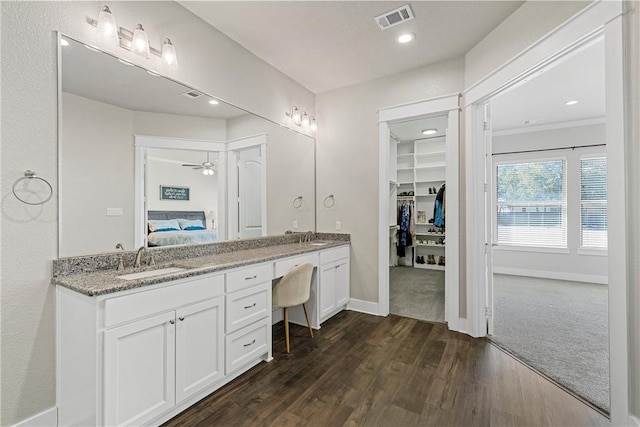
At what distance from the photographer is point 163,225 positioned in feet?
7.48

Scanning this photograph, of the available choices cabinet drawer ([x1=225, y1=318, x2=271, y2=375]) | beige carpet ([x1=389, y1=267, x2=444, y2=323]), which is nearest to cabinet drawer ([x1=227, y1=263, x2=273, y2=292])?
cabinet drawer ([x1=225, y1=318, x2=271, y2=375])

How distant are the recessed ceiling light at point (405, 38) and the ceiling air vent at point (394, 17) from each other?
211 mm

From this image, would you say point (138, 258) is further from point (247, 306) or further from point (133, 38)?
point (133, 38)

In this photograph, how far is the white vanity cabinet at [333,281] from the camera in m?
3.24

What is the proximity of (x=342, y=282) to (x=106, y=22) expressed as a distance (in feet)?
10.4

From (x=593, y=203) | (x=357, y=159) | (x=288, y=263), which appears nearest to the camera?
(x=288, y=263)

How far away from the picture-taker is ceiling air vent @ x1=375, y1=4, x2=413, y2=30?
7.86 feet

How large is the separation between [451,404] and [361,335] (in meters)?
1.16

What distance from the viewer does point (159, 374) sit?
1662 millimetres

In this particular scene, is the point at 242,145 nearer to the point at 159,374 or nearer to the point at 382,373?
the point at 159,374

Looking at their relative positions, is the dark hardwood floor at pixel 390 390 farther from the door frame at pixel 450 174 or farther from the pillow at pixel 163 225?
the pillow at pixel 163 225

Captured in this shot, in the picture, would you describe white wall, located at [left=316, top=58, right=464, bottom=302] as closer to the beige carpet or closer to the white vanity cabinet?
the white vanity cabinet

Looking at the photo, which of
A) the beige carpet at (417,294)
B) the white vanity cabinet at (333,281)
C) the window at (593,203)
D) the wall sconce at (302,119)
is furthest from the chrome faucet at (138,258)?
the window at (593,203)

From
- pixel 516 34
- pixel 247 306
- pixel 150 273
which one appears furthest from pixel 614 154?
pixel 150 273
